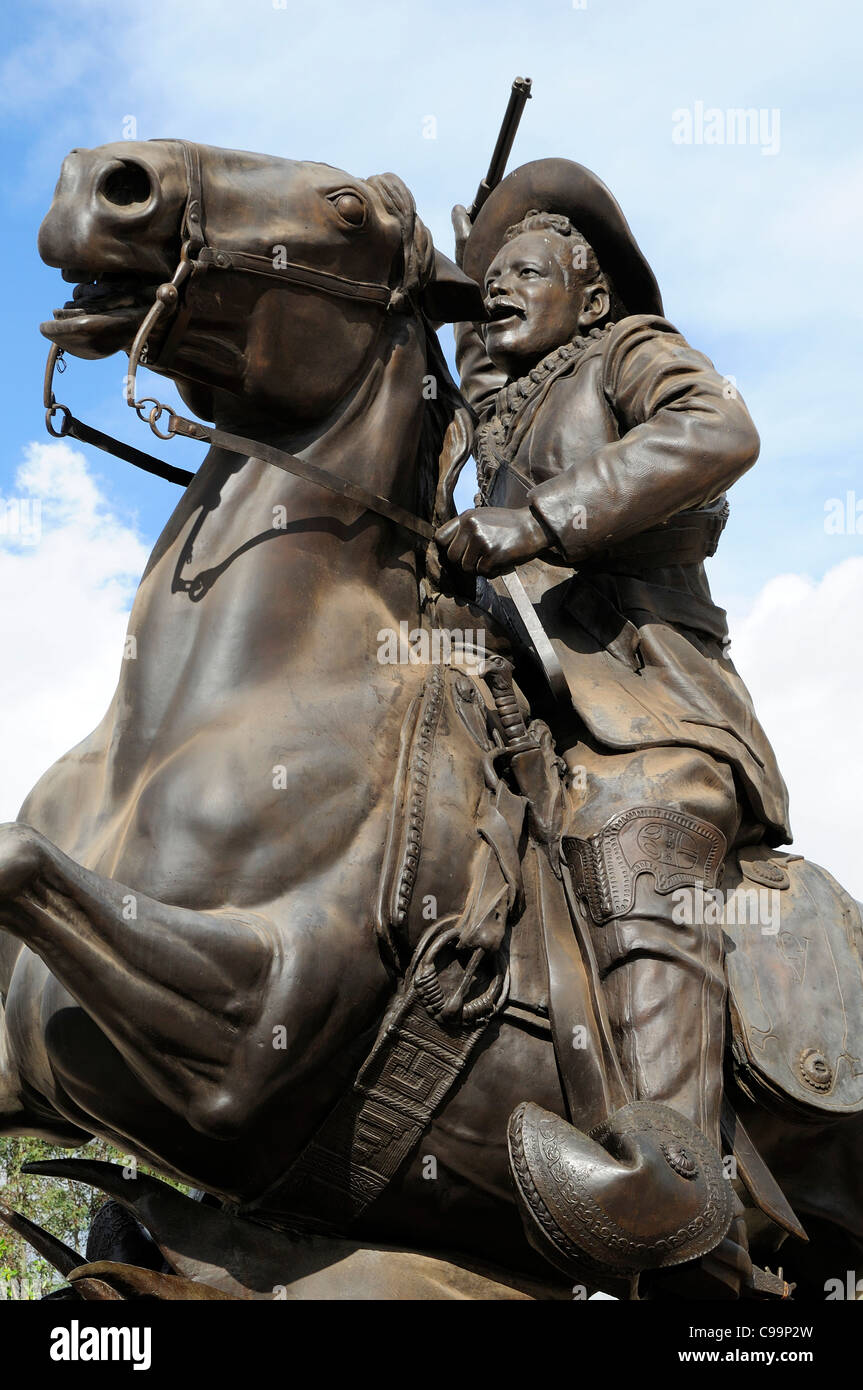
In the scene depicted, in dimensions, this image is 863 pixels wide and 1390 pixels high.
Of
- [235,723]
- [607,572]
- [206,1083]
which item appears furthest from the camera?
[607,572]

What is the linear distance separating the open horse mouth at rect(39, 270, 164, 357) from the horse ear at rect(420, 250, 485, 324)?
87 centimetres

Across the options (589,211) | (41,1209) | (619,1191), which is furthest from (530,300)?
(41,1209)

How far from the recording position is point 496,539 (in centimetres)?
Result: 443

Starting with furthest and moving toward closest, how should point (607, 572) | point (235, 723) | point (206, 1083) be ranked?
point (607, 572), point (235, 723), point (206, 1083)

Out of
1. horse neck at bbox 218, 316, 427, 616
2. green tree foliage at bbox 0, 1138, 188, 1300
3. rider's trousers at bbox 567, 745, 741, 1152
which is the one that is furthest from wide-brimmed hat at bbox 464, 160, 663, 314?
green tree foliage at bbox 0, 1138, 188, 1300

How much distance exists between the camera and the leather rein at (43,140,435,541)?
407 cm

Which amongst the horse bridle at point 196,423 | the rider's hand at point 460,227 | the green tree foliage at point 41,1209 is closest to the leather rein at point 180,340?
the horse bridle at point 196,423

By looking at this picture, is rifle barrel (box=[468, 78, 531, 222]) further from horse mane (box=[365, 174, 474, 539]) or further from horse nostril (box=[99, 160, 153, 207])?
horse nostril (box=[99, 160, 153, 207])

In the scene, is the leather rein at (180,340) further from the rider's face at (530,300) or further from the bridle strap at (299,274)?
the rider's face at (530,300)

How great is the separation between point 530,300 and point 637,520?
44.5 inches

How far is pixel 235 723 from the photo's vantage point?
157 inches
